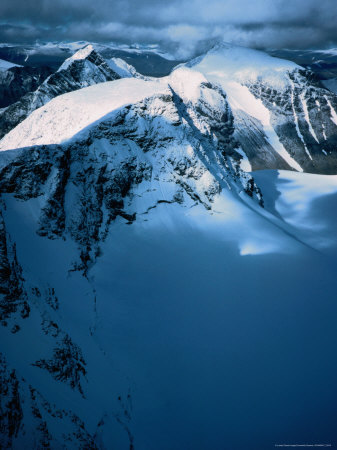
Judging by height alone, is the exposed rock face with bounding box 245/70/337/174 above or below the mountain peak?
below

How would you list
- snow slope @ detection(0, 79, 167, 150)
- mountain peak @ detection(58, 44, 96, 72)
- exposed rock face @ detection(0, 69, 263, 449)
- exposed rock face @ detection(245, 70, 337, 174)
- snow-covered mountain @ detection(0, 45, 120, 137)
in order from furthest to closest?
1. exposed rock face @ detection(245, 70, 337, 174)
2. mountain peak @ detection(58, 44, 96, 72)
3. snow-covered mountain @ detection(0, 45, 120, 137)
4. snow slope @ detection(0, 79, 167, 150)
5. exposed rock face @ detection(0, 69, 263, 449)

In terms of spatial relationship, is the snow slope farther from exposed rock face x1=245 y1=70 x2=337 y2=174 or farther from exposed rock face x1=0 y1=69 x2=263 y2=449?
exposed rock face x1=245 y1=70 x2=337 y2=174

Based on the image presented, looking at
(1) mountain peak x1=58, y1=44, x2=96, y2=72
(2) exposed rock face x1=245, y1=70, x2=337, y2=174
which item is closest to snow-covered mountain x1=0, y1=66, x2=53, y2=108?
(1) mountain peak x1=58, y1=44, x2=96, y2=72

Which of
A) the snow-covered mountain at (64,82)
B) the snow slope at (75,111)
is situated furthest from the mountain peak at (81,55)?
the snow slope at (75,111)

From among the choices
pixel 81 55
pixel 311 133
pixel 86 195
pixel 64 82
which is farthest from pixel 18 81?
pixel 86 195

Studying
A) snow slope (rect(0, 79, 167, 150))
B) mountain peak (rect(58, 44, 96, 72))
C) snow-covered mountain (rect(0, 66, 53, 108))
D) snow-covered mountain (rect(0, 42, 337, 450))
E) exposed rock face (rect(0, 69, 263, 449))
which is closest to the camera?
exposed rock face (rect(0, 69, 263, 449))

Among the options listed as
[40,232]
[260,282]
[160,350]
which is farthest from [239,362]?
[40,232]
